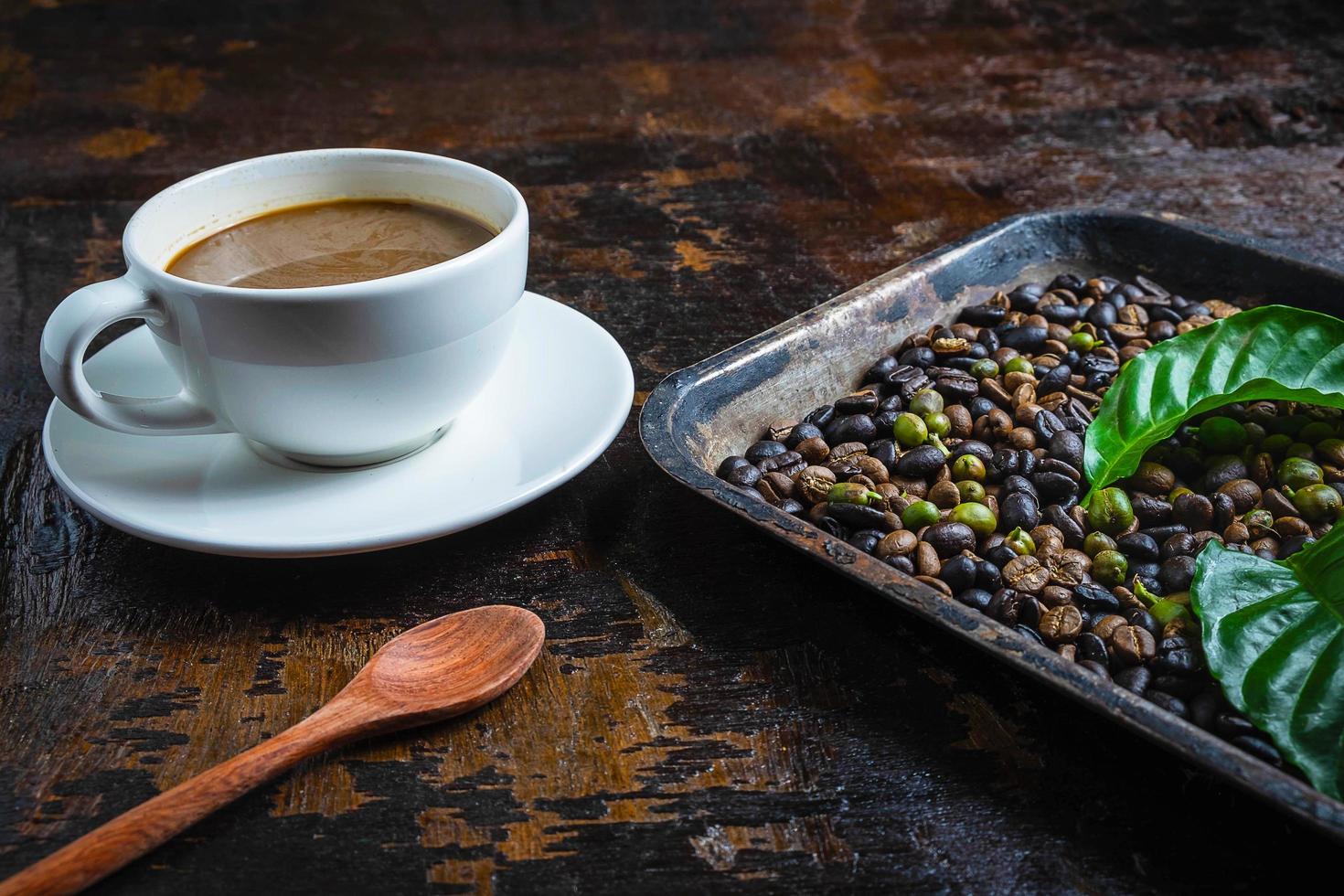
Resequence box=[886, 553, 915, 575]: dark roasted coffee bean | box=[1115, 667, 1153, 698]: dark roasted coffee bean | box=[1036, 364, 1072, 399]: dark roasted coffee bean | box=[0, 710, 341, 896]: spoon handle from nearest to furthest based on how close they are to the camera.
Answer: box=[0, 710, 341, 896]: spoon handle < box=[1115, 667, 1153, 698]: dark roasted coffee bean < box=[886, 553, 915, 575]: dark roasted coffee bean < box=[1036, 364, 1072, 399]: dark roasted coffee bean

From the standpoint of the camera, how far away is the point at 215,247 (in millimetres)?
910

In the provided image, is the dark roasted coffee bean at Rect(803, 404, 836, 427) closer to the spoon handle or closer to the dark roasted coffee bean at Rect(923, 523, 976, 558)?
the dark roasted coffee bean at Rect(923, 523, 976, 558)

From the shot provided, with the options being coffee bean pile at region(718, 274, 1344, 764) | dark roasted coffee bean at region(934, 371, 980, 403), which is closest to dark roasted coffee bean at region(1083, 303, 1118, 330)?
coffee bean pile at region(718, 274, 1344, 764)

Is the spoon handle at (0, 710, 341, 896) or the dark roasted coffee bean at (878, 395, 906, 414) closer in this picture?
the spoon handle at (0, 710, 341, 896)

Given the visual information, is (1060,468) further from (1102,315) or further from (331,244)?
(331,244)

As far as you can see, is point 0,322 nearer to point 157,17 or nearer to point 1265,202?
point 157,17

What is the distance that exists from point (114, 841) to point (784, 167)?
130 centimetres

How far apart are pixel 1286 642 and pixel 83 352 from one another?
0.80 m

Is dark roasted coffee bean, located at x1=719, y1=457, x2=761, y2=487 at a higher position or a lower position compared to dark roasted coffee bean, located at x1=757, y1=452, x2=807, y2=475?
higher

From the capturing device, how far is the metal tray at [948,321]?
1.92ft

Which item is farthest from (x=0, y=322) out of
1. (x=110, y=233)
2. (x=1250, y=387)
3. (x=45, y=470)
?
(x=1250, y=387)

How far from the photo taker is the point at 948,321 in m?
1.11

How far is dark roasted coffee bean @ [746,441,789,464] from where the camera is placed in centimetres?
90

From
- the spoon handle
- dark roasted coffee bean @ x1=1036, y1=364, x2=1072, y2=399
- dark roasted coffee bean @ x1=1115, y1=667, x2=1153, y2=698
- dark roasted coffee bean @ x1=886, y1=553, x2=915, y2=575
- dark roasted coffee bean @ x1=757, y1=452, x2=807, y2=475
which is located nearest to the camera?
the spoon handle
